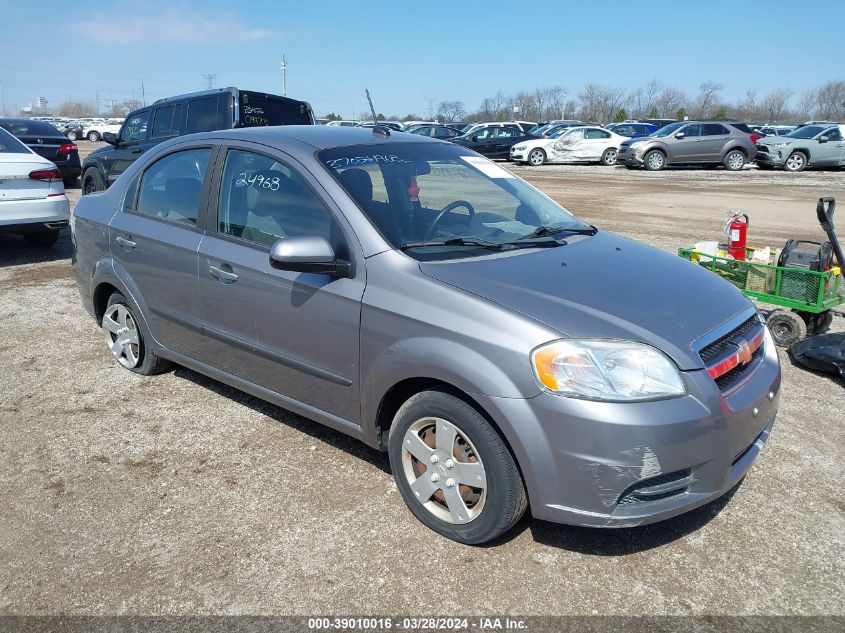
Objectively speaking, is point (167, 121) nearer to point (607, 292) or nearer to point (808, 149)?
point (607, 292)

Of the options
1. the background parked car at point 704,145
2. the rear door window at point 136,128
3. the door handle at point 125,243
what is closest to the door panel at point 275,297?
the door handle at point 125,243

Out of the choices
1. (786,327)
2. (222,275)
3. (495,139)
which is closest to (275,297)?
(222,275)

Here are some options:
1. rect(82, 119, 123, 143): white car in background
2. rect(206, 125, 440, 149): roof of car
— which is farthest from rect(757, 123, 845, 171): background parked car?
rect(82, 119, 123, 143): white car in background

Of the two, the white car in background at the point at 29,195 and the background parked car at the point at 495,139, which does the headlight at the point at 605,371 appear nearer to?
the white car in background at the point at 29,195

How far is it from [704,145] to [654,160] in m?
1.71

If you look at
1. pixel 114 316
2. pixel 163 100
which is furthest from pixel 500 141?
pixel 114 316

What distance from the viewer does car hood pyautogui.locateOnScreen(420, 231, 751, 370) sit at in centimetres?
269

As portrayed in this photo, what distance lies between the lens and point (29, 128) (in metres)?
14.7

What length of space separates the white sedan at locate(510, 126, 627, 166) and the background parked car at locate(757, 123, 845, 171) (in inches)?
221

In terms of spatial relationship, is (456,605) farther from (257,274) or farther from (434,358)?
(257,274)

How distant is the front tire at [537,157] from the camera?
1089 inches

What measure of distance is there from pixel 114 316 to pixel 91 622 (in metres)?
2.76

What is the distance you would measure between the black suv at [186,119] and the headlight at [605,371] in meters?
8.23

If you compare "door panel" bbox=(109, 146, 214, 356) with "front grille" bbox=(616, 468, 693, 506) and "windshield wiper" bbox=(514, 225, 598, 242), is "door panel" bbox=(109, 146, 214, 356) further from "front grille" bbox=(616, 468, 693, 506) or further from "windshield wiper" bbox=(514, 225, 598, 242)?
"front grille" bbox=(616, 468, 693, 506)
